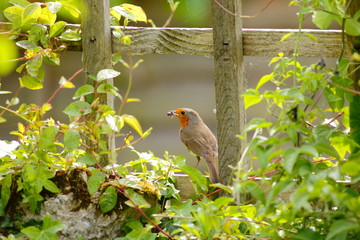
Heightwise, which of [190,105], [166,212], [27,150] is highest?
[27,150]

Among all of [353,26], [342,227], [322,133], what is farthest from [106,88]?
[342,227]

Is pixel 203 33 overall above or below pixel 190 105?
above

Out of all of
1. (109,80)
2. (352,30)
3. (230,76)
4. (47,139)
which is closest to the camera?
(352,30)

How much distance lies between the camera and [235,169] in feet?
10.8

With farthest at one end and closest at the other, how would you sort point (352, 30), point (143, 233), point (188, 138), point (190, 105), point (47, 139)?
point (190, 105) < point (188, 138) < point (47, 139) < point (143, 233) < point (352, 30)

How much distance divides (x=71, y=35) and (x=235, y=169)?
1.25 meters

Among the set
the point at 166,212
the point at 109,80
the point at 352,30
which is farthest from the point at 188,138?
the point at 352,30

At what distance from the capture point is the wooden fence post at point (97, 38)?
370 centimetres

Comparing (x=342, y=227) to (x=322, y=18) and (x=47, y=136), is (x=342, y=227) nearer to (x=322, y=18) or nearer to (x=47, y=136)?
(x=322, y=18)

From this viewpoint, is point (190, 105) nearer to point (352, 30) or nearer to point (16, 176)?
point (16, 176)

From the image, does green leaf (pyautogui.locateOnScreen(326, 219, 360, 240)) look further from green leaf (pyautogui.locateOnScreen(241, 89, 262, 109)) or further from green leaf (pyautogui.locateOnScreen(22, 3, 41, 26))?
green leaf (pyautogui.locateOnScreen(22, 3, 41, 26))

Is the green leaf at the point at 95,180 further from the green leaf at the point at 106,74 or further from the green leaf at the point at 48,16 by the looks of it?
the green leaf at the point at 48,16

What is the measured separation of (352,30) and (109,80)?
5.26 ft

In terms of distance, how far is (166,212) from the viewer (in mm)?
3266
